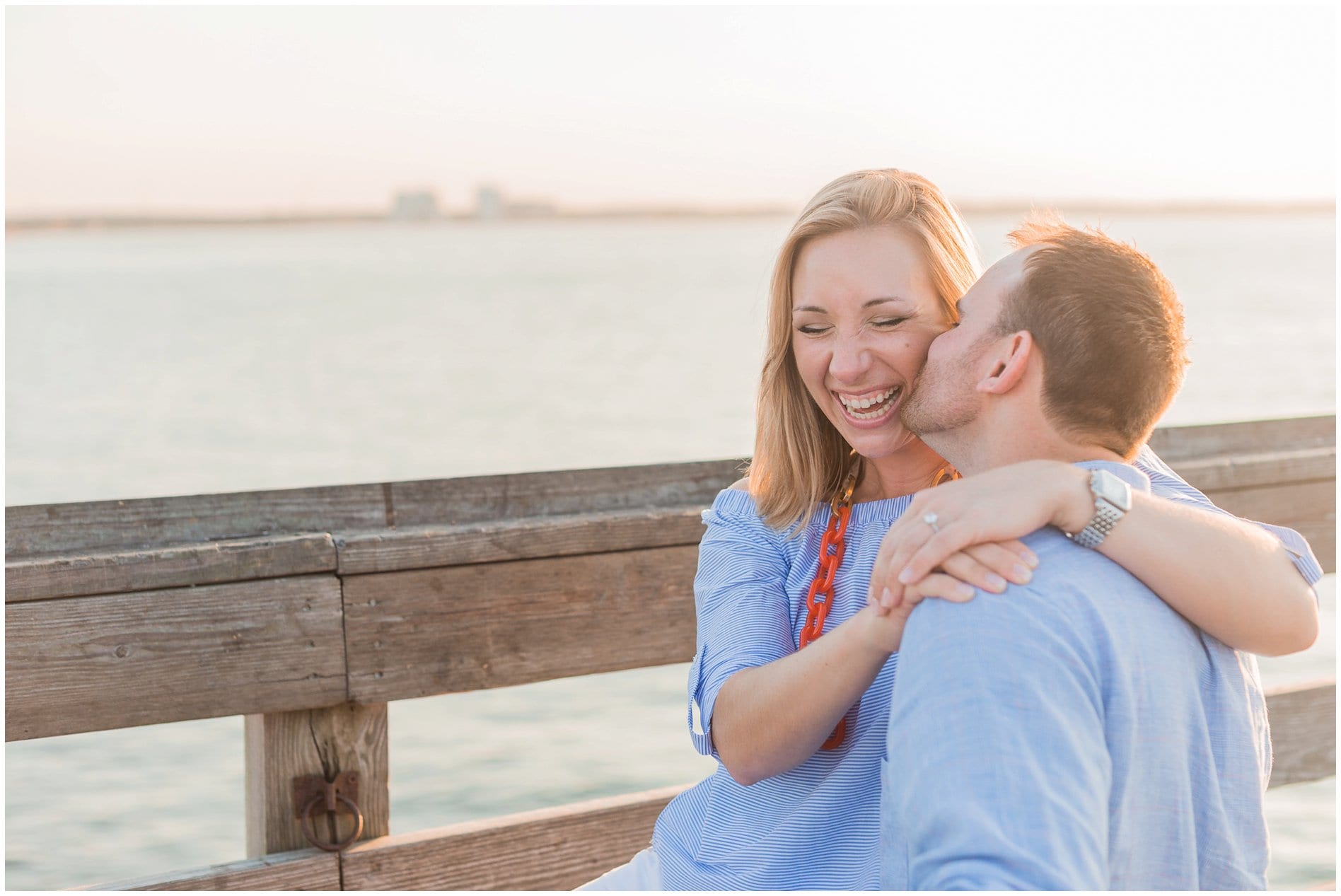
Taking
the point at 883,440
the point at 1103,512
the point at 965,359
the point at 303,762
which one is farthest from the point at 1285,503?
the point at 303,762

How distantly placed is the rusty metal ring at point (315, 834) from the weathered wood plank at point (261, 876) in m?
0.01

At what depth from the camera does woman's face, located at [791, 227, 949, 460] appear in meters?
1.88

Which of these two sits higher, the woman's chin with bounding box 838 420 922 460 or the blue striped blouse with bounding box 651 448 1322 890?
the woman's chin with bounding box 838 420 922 460

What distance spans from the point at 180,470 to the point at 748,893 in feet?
55.3

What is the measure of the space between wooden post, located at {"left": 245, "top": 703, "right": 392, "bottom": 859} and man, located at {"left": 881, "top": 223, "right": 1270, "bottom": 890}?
3.30 ft

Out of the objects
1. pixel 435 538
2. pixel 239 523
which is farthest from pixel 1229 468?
pixel 239 523

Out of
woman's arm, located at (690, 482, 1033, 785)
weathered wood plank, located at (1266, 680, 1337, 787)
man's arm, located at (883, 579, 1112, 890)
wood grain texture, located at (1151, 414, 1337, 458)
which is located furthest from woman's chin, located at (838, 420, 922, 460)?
weathered wood plank, located at (1266, 680, 1337, 787)

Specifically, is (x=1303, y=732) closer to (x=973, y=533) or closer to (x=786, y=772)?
(x=786, y=772)

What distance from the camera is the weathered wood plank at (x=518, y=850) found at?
208cm

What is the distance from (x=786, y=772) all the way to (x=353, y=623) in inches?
29.6

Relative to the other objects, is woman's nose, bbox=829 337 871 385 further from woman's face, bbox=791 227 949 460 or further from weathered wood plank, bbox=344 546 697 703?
weathered wood plank, bbox=344 546 697 703

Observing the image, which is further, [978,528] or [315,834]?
[315,834]

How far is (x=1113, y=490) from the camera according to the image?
4.29 feet

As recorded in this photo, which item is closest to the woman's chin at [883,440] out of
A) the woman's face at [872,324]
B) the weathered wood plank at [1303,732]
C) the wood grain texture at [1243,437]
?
the woman's face at [872,324]
